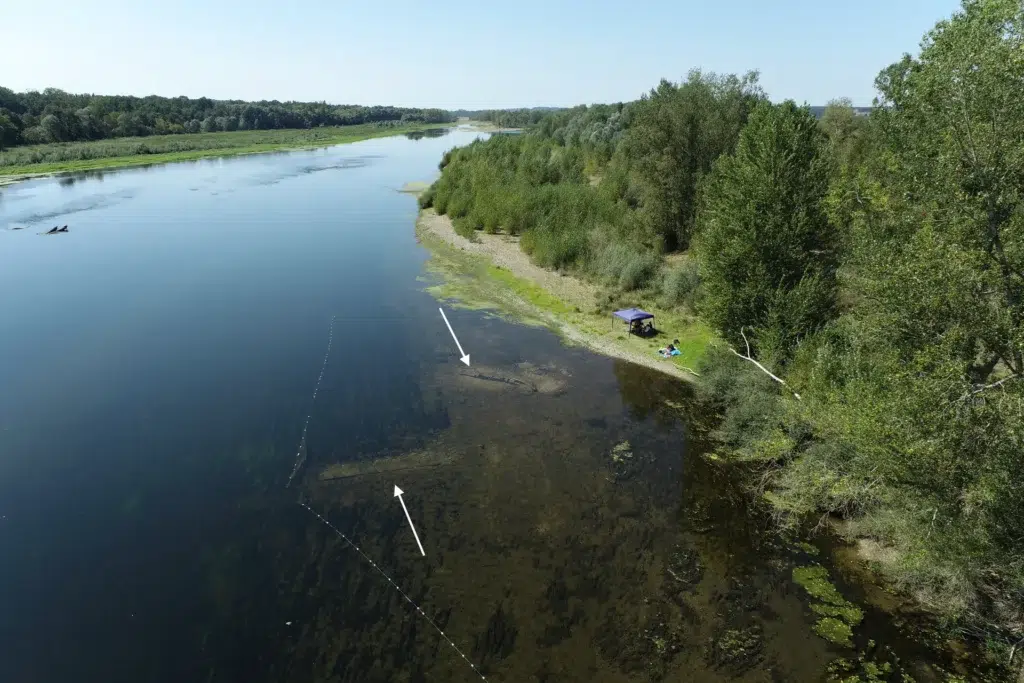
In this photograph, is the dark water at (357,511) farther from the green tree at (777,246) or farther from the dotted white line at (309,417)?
the green tree at (777,246)

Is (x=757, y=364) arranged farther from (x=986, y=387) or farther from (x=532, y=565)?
(x=532, y=565)

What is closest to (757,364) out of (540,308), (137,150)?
(540,308)

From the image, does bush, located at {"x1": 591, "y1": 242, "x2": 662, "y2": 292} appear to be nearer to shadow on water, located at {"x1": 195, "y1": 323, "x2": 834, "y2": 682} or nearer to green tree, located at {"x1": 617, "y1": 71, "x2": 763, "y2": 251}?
green tree, located at {"x1": 617, "y1": 71, "x2": 763, "y2": 251}

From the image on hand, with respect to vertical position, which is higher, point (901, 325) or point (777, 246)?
point (777, 246)

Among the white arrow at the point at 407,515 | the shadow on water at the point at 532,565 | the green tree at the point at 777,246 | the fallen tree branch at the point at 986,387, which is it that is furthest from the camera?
the green tree at the point at 777,246

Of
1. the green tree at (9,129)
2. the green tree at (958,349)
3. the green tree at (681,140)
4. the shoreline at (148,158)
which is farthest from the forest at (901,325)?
the green tree at (9,129)
